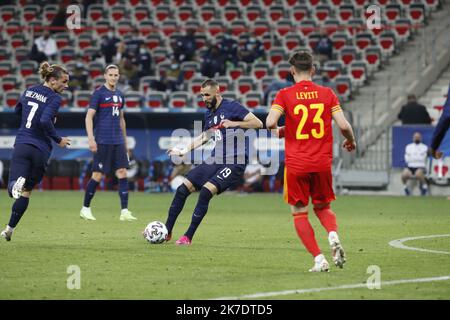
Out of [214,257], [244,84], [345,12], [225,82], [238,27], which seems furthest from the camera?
[345,12]

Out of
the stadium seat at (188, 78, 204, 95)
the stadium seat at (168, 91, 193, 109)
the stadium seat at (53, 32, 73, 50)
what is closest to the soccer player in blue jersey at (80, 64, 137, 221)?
the stadium seat at (168, 91, 193, 109)

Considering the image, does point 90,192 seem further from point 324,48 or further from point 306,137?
point 324,48

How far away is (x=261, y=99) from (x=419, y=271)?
1887cm

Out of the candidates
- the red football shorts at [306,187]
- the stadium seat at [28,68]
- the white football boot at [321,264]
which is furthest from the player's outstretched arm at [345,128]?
the stadium seat at [28,68]

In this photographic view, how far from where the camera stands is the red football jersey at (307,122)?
10.6 m

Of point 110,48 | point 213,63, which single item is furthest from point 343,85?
point 110,48

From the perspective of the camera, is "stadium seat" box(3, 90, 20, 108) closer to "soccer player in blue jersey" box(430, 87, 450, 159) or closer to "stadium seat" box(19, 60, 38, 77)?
"stadium seat" box(19, 60, 38, 77)

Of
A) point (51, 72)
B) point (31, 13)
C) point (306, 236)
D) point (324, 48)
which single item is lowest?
point (306, 236)

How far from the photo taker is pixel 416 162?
85.4 ft

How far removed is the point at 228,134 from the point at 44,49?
2129 cm

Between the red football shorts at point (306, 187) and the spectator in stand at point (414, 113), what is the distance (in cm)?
1630

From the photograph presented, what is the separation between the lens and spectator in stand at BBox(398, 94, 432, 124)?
87.2 ft

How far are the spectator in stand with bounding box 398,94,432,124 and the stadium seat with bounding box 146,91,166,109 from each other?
Result: 7121mm

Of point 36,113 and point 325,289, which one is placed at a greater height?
point 36,113
